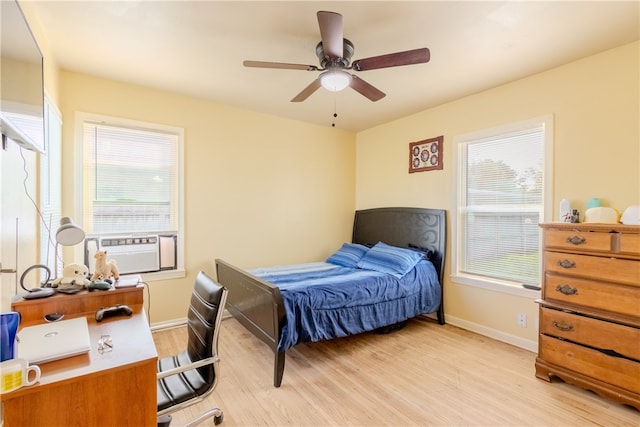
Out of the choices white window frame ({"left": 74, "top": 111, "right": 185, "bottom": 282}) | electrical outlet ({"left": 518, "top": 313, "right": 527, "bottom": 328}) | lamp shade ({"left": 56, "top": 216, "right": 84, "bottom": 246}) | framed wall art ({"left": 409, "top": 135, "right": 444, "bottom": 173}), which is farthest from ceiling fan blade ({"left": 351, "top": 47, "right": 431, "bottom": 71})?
electrical outlet ({"left": 518, "top": 313, "right": 527, "bottom": 328})

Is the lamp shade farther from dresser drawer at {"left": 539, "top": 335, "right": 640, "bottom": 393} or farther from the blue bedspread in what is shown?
dresser drawer at {"left": 539, "top": 335, "right": 640, "bottom": 393}

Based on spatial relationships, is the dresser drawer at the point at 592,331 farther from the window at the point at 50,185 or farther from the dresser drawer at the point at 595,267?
the window at the point at 50,185

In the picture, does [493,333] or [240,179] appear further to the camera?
[240,179]

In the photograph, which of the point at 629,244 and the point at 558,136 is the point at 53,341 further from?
the point at 558,136

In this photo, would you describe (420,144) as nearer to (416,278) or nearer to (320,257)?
(416,278)

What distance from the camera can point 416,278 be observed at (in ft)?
11.1

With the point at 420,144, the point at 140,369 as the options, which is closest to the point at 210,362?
the point at 140,369

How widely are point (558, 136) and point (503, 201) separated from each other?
2.50ft

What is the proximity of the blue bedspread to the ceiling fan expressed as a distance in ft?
5.60

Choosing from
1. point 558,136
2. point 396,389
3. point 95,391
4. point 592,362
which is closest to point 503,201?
point 558,136

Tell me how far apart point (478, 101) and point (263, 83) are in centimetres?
230

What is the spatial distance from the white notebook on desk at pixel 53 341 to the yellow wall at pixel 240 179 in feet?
6.75

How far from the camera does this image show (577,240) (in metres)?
2.27

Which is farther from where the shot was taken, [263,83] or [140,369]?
[263,83]
